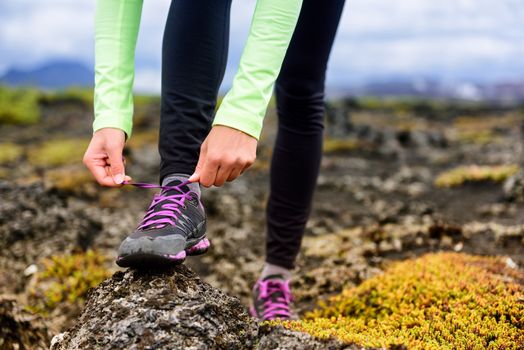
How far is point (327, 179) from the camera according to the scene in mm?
13242

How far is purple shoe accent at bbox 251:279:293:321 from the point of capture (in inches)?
146

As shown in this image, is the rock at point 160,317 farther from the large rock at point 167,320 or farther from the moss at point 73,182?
the moss at point 73,182

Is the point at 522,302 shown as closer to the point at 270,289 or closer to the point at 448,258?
the point at 448,258

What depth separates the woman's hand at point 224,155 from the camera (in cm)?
222

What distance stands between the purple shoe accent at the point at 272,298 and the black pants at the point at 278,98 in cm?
17

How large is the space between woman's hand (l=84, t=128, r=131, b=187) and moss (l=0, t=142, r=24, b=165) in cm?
1279

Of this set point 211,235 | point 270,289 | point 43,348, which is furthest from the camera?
point 211,235

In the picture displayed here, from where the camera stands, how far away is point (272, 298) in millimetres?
3766

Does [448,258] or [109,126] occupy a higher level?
[109,126]

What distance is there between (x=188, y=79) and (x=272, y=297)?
72.7 inches

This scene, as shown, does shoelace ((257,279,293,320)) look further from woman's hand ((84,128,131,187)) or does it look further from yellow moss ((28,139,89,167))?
yellow moss ((28,139,89,167))

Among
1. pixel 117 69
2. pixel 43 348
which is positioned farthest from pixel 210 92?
pixel 43 348

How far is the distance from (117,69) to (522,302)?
2732 millimetres

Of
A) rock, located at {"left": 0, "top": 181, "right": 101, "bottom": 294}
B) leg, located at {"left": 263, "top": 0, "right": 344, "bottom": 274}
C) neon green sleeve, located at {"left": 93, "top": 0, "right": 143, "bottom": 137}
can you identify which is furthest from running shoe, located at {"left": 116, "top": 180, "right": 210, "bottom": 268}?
rock, located at {"left": 0, "top": 181, "right": 101, "bottom": 294}
